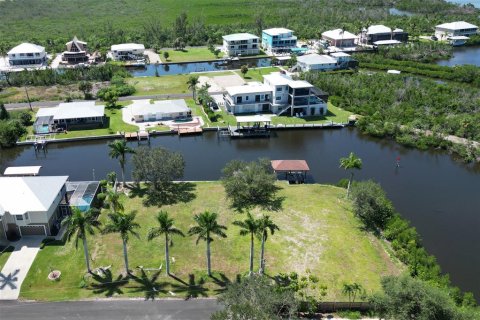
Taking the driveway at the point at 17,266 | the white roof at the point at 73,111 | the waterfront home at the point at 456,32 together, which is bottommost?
the driveway at the point at 17,266

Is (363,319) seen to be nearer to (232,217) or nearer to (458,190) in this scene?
(232,217)

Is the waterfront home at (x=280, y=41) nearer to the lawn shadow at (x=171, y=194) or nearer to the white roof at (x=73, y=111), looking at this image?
the white roof at (x=73, y=111)

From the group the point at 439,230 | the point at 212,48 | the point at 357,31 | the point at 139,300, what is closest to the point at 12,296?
the point at 139,300

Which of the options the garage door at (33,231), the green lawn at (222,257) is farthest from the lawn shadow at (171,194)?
the garage door at (33,231)

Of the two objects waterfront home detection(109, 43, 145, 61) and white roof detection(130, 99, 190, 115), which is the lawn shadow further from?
waterfront home detection(109, 43, 145, 61)

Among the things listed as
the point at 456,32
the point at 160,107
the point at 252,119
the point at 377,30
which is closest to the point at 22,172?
the point at 160,107

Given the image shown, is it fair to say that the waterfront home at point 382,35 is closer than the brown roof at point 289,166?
No
